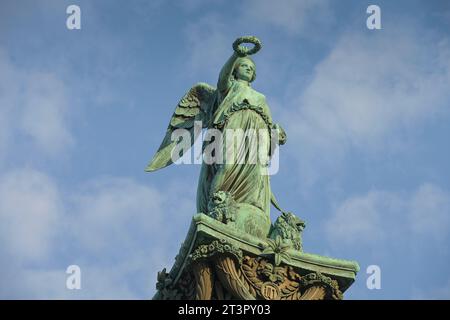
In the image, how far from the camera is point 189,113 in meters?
31.9

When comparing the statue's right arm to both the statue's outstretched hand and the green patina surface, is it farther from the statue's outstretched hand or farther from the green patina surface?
the statue's outstretched hand

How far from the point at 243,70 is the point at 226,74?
0.57m

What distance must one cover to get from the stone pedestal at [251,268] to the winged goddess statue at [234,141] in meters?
0.94

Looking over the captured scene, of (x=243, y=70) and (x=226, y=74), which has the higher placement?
(x=243, y=70)

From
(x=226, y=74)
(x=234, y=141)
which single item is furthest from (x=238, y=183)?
(x=226, y=74)

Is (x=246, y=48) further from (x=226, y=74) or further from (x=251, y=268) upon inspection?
(x=251, y=268)

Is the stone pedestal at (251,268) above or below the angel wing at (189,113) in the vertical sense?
below

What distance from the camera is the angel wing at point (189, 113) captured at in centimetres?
3157

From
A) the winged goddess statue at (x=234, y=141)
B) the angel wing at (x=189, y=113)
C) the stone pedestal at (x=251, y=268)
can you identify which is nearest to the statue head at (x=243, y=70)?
the winged goddess statue at (x=234, y=141)

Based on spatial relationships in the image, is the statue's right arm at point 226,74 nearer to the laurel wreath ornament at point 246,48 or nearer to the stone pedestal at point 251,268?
the laurel wreath ornament at point 246,48

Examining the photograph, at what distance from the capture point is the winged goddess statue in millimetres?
28031

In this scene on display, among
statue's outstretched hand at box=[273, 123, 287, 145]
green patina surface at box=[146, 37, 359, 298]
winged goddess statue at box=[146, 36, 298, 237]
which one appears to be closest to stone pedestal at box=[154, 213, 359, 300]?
green patina surface at box=[146, 37, 359, 298]
